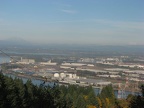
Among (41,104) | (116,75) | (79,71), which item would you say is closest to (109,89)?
(41,104)

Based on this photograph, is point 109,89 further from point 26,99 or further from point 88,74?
point 88,74

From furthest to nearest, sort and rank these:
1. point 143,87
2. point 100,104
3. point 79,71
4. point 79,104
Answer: point 79,71 < point 100,104 < point 79,104 < point 143,87

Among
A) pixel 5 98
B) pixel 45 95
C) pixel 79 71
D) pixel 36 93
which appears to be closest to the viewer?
pixel 5 98

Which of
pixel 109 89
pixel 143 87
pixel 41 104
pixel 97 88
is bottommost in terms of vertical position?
pixel 97 88

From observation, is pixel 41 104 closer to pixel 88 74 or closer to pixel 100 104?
pixel 100 104

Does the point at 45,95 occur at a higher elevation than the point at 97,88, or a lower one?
higher

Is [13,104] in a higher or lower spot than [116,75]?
higher

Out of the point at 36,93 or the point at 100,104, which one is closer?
the point at 36,93

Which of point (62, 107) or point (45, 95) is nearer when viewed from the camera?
point (45, 95)

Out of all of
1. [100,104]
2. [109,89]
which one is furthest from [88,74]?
[100,104]
